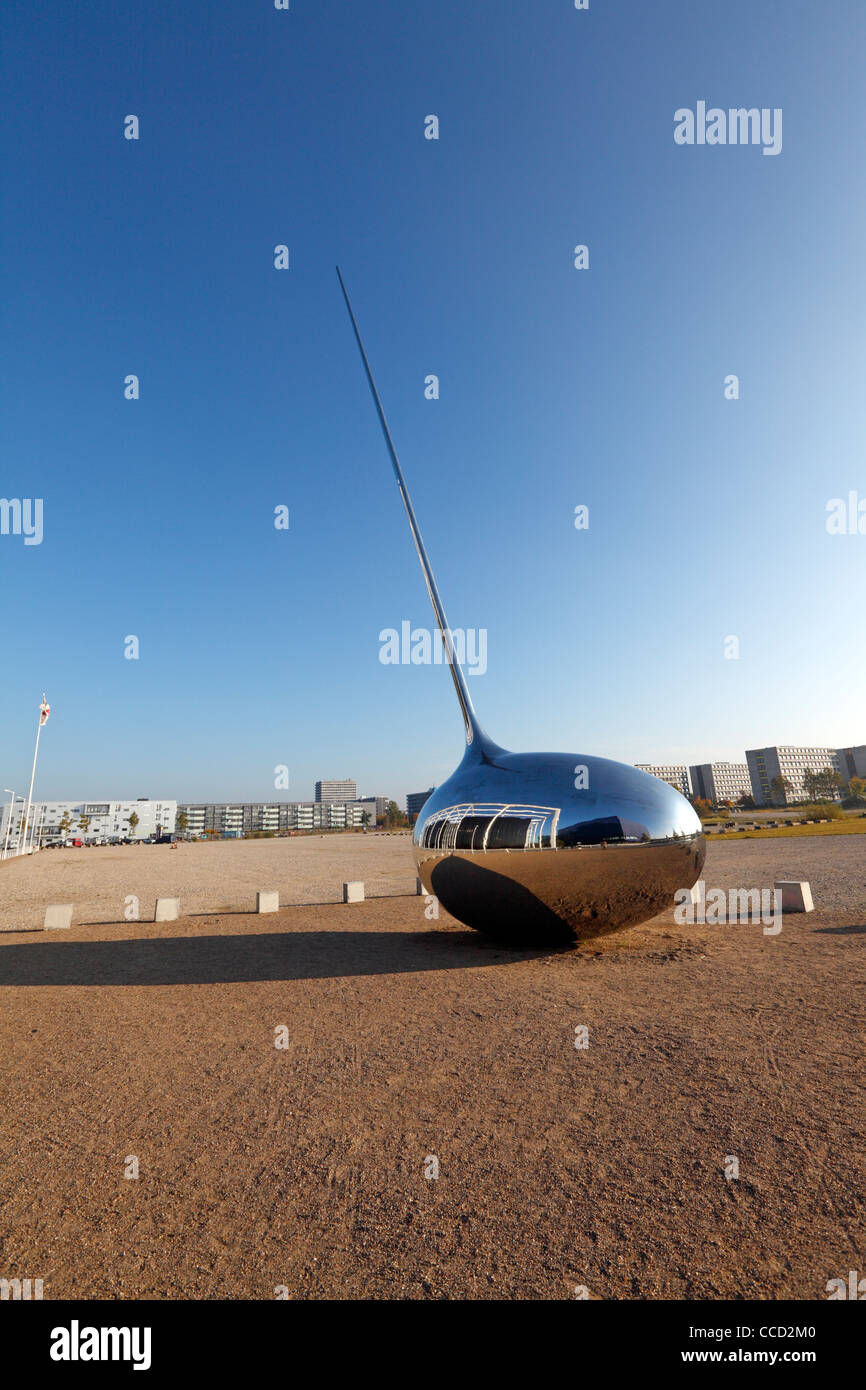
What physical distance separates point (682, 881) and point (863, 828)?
4843 centimetres

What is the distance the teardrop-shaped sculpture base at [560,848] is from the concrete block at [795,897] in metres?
5.76

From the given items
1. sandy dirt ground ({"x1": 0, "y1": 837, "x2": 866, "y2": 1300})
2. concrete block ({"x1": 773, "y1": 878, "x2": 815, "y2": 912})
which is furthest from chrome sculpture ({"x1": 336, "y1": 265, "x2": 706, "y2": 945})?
concrete block ({"x1": 773, "y1": 878, "x2": 815, "y2": 912})

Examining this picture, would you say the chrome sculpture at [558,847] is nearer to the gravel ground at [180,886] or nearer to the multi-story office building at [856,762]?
the gravel ground at [180,886]

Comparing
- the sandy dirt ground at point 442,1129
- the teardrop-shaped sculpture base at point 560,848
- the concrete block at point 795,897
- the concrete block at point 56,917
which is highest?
the teardrop-shaped sculpture base at point 560,848

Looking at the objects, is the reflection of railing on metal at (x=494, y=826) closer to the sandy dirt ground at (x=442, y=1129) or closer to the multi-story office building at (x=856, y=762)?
the sandy dirt ground at (x=442, y=1129)

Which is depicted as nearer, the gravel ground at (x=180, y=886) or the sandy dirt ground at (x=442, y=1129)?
the sandy dirt ground at (x=442, y=1129)

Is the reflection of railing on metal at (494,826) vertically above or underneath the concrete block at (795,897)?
above

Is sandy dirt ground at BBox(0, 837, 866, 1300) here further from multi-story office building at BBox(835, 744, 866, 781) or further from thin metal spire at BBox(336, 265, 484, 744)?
multi-story office building at BBox(835, 744, 866, 781)

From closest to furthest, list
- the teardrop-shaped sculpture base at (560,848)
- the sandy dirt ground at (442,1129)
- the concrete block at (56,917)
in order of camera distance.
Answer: the sandy dirt ground at (442,1129), the teardrop-shaped sculpture base at (560,848), the concrete block at (56,917)

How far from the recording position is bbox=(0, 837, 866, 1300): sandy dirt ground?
3.53 m

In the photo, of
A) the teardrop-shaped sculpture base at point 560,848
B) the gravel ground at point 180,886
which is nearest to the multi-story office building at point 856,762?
Answer: the gravel ground at point 180,886

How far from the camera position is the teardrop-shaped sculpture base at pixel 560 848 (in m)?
10.1

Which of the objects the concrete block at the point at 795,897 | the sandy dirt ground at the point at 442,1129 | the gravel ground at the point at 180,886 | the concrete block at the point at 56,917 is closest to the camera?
the sandy dirt ground at the point at 442,1129
